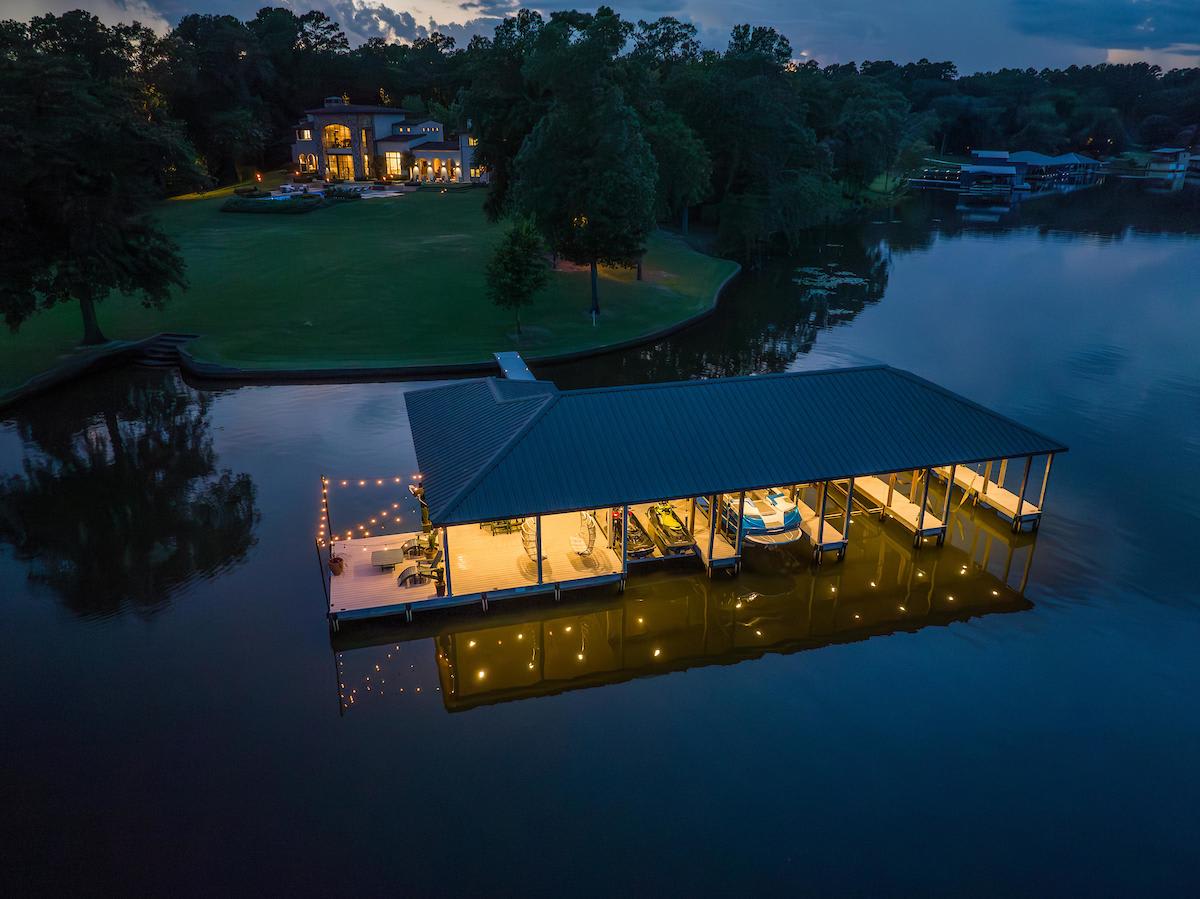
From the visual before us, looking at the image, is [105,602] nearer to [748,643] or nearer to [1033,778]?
[748,643]

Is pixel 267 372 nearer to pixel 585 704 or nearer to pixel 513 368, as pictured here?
pixel 513 368

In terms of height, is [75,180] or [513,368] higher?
[75,180]

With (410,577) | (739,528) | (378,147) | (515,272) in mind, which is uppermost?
(378,147)

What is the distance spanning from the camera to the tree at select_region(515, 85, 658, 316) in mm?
40688

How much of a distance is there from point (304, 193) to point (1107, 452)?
7353 centimetres

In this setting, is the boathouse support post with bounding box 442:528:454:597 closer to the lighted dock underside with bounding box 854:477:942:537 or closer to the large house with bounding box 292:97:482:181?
the lighted dock underside with bounding box 854:477:942:537

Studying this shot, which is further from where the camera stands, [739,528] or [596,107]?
[596,107]

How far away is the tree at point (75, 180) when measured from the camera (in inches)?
1242

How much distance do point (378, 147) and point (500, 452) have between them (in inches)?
3273

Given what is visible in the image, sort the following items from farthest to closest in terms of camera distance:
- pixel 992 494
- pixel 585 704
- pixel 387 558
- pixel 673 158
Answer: pixel 673 158 < pixel 992 494 < pixel 387 558 < pixel 585 704

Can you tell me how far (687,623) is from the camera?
62.4 feet

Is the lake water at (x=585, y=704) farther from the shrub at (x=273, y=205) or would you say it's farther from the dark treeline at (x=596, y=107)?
the shrub at (x=273, y=205)

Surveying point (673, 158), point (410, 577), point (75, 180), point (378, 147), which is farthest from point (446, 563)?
point (378, 147)

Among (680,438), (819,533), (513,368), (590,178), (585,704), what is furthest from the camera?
(590,178)
